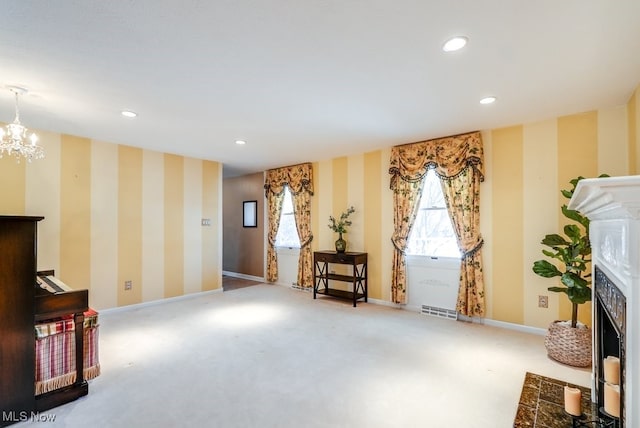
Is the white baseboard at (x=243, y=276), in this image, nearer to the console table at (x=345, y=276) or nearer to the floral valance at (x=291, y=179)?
the console table at (x=345, y=276)

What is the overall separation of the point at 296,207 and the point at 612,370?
16.2 feet

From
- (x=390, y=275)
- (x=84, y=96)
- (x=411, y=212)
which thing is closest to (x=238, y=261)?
(x=390, y=275)

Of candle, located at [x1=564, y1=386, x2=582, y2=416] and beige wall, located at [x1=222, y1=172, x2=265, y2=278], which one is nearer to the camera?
candle, located at [x1=564, y1=386, x2=582, y2=416]

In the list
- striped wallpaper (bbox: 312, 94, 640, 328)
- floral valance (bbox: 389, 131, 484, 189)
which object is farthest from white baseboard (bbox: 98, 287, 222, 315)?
striped wallpaper (bbox: 312, 94, 640, 328)

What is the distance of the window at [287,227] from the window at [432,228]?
98.7 inches

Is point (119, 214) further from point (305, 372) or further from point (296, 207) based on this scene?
point (305, 372)

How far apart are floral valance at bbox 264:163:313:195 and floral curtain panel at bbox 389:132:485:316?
1.81 meters

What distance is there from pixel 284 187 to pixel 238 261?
2361mm

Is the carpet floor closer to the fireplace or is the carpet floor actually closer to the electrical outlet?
the electrical outlet

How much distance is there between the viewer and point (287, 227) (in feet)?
20.6

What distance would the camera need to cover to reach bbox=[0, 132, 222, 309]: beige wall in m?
3.85

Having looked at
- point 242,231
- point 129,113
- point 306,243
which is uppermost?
point 129,113

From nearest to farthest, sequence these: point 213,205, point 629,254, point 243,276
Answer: point 629,254 < point 213,205 < point 243,276

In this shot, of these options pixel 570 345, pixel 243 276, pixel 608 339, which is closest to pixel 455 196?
pixel 570 345
